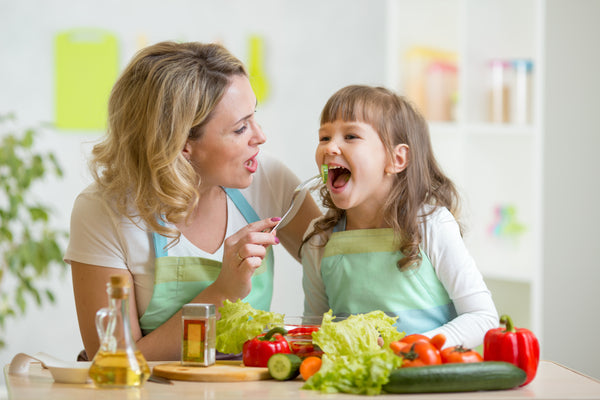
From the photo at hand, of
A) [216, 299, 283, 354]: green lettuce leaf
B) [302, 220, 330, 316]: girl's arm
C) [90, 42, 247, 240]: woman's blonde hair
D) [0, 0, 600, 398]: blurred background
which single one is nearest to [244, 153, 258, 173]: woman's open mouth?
[90, 42, 247, 240]: woman's blonde hair

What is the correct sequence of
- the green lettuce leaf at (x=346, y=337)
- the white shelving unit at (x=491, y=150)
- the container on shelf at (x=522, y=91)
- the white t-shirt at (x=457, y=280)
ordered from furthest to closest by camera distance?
the white shelving unit at (x=491, y=150) < the container on shelf at (x=522, y=91) < the white t-shirt at (x=457, y=280) < the green lettuce leaf at (x=346, y=337)

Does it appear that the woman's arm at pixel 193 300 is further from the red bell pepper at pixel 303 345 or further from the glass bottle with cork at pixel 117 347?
the glass bottle with cork at pixel 117 347

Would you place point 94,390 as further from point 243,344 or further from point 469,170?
point 469,170

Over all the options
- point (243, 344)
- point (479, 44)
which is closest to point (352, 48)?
point (479, 44)

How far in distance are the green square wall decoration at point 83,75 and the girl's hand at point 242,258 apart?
2285mm

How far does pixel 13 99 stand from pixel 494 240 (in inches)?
101

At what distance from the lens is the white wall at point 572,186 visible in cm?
297

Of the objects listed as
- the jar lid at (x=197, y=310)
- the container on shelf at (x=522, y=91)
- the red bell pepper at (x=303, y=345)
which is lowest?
the red bell pepper at (x=303, y=345)

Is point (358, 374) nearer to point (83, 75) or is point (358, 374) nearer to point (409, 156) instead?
point (409, 156)

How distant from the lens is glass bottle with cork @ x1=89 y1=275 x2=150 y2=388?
1.19m

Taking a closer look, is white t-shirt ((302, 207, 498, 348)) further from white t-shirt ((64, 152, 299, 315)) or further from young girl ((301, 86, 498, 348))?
white t-shirt ((64, 152, 299, 315))

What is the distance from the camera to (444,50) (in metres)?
3.90

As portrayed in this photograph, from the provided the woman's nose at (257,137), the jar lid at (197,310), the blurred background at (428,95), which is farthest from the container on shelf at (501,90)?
the jar lid at (197,310)

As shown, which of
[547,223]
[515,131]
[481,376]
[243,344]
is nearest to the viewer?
[481,376]
